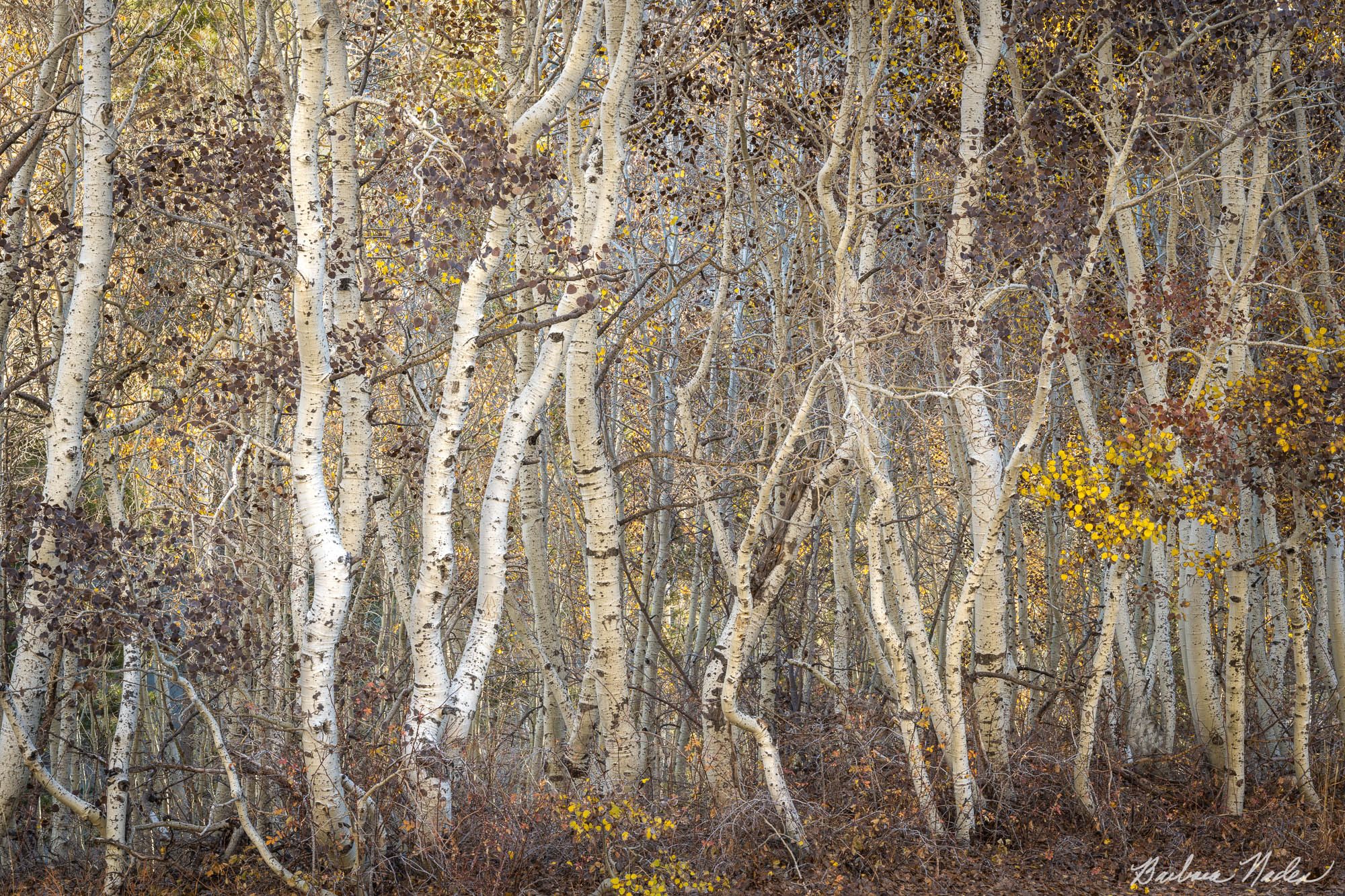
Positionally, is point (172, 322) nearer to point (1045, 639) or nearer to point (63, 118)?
point (63, 118)

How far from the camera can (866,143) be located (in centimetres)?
911

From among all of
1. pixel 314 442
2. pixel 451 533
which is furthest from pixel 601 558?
pixel 314 442

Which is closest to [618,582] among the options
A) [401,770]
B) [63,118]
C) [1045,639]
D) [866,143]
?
[401,770]

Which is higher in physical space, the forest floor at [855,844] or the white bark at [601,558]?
the white bark at [601,558]

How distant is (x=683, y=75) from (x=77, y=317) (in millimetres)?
5565

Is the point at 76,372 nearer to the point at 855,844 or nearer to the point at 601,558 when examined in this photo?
the point at 601,558

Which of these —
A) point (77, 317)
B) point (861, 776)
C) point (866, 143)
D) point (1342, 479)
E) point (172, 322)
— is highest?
point (866, 143)
